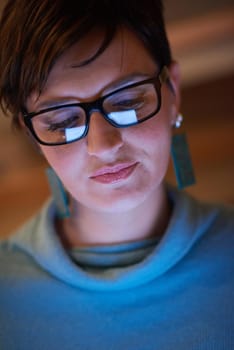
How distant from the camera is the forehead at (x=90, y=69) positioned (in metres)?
0.77

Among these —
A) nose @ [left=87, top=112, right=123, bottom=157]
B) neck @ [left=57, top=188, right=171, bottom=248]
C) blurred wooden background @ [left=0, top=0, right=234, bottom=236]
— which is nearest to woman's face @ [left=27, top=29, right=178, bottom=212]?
nose @ [left=87, top=112, right=123, bottom=157]

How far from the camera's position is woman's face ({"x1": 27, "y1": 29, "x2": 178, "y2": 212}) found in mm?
779

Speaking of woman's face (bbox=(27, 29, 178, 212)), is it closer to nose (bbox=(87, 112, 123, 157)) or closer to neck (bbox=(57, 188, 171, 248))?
nose (bbox=(87, 112, 123, 157))

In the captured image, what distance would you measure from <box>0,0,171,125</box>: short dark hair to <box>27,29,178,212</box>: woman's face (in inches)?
0.7

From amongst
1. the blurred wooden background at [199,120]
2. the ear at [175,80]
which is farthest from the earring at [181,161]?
the blurred wooden background at [199,120]

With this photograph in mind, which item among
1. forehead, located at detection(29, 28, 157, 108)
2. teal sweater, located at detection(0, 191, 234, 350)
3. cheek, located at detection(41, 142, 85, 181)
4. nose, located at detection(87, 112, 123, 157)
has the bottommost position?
teal sweater, located at detection(0, 191, 234, 350)

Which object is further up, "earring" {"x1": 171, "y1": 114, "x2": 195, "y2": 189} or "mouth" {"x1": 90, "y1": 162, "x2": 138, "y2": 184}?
"mouth" {"x1": 90, "y1": 162, "x2": 138, "y2": 184}

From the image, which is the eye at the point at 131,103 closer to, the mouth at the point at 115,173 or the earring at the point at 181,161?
the mouth at the point at 115,173

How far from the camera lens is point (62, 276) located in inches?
35.9

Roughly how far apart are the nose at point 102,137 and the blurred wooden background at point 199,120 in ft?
3.52

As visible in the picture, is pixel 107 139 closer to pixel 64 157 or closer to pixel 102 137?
pixel 102 137

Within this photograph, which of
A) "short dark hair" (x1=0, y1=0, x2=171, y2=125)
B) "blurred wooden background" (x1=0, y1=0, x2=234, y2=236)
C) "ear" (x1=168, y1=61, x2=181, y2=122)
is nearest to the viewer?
"short dark hair" (x1=0, y1=0, x2=171, y2=125)

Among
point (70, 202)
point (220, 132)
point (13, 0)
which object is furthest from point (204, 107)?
point (13, 0)

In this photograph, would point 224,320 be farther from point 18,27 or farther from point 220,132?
point 220,132
